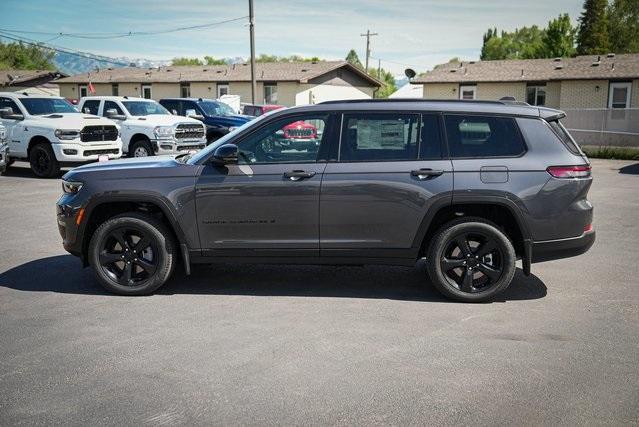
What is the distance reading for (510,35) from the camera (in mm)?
115688

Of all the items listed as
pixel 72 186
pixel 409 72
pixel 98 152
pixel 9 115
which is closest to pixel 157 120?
pixel 98 152

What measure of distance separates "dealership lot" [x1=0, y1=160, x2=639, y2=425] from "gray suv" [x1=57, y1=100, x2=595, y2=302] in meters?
0.44

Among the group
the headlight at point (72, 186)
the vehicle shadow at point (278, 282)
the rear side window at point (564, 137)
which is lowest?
the vehicle shadow at point (278, 282)

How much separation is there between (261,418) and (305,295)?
2.47 meters

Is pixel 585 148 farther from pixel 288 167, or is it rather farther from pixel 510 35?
pixel 510 35

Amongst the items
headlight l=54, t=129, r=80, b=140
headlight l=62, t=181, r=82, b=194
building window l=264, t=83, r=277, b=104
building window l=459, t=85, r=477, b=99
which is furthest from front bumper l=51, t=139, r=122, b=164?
building window l=264, t=83, r=277, b=104

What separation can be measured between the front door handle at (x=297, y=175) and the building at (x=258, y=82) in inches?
1442

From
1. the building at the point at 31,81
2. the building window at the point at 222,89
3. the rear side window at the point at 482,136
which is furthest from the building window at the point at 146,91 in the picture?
the rear side window at the point at 482,136

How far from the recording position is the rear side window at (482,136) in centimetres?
571

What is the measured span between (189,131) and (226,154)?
41.7 feet

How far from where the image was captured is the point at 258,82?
144 feet

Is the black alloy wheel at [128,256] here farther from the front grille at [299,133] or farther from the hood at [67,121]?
the hood at [67,121]

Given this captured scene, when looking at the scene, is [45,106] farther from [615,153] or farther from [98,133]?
[615,153]

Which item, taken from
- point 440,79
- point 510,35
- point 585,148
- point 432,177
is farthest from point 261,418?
point 510,35
